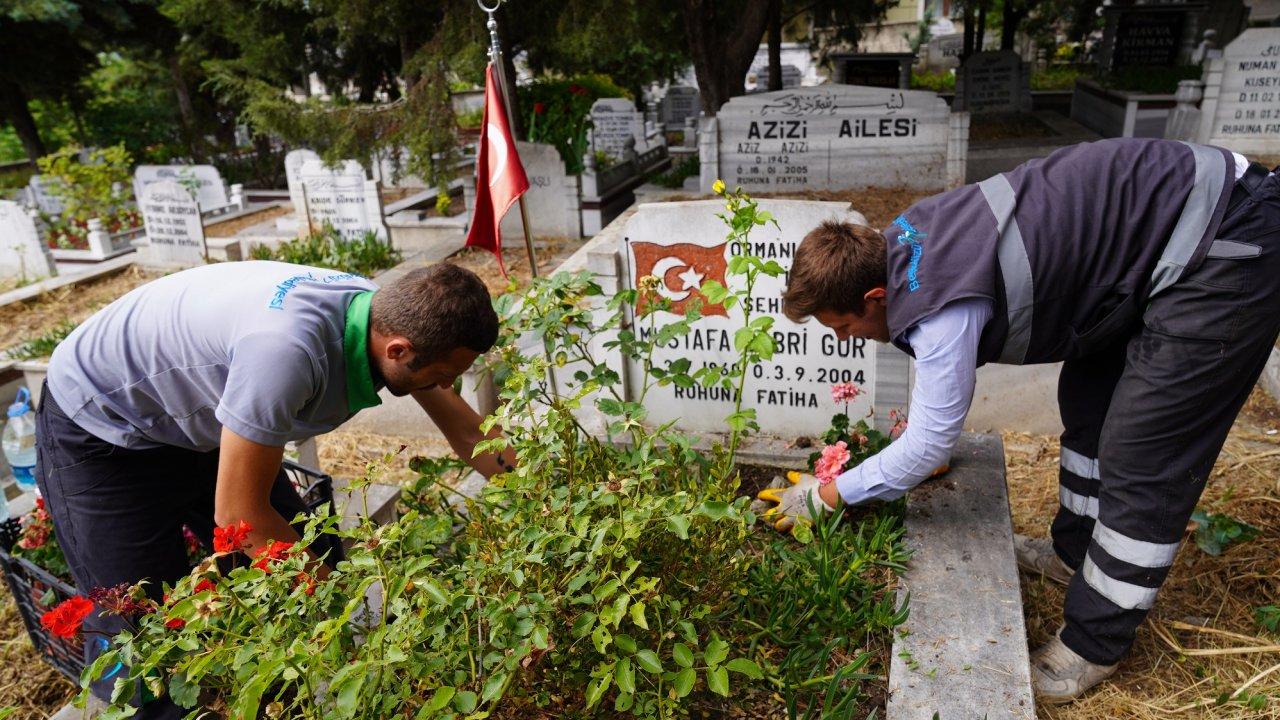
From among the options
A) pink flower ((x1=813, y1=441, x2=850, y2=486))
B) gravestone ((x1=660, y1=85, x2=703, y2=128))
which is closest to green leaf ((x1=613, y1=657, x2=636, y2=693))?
pink flower ((x1=813, y1=441, x2=850, y2=486))

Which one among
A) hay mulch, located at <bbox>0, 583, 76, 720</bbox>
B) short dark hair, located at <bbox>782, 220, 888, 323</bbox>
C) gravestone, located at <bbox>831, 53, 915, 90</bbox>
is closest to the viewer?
short dark hair, located at <bbox>782, 220, 888, 323</bbox>

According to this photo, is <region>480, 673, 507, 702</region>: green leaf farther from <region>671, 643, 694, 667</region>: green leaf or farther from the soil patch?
the soil patch

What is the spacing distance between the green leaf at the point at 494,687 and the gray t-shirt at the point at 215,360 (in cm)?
76

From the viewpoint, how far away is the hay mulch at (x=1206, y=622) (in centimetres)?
224

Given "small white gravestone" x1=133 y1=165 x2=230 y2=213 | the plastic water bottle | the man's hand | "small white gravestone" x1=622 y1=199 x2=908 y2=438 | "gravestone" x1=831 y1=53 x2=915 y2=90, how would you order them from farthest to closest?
"gravestone" x1=831 y1=53 x2=915 y2=90 < "small white gravestone" x1=133 y1=165 x2=230 y2=213 < the plastic water bottle < "small white gravestone" x1=622 y1=199 x2=908 y2=438 < the man's hand

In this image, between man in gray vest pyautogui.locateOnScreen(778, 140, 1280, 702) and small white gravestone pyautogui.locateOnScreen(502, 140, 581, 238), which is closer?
man in gray vest pyautogui.locateOnScreen(778, 140, 1280, 702)

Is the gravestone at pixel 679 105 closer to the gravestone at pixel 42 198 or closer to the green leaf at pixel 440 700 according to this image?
the gravestone at pixel 42 198

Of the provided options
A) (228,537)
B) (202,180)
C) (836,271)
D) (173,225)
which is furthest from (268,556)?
(202,180)

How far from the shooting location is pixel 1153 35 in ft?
48.1

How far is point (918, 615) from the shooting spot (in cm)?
217

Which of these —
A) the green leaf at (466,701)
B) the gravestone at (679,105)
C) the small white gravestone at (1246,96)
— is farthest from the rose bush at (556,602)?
the gravestone at (679,105)

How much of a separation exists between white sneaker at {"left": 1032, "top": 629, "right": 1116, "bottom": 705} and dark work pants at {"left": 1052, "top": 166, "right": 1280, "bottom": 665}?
3cm

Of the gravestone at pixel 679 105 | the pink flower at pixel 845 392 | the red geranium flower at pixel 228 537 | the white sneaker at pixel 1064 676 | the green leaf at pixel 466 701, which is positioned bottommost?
the white sneaker at pixel 1064 676

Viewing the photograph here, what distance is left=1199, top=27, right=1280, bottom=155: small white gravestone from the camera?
8.52 metres
